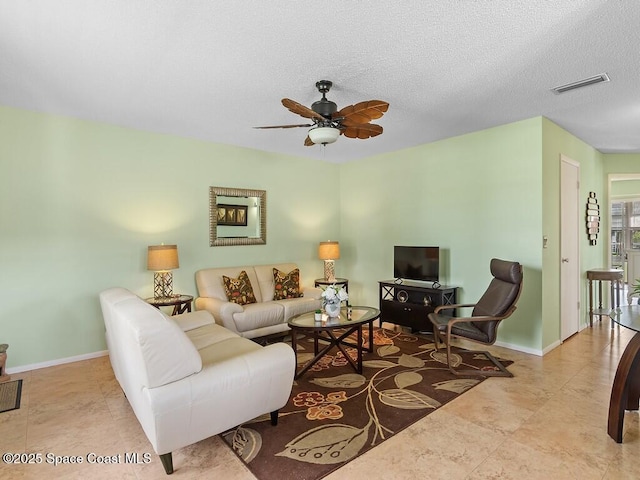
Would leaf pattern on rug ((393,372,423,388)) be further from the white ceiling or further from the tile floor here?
the white ceiling

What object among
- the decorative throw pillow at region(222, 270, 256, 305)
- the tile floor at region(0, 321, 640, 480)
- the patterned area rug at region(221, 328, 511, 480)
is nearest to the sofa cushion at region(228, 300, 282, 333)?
the decorative throw pillow at region(222, 270, 256, 305)

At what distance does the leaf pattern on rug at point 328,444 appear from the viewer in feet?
6.97

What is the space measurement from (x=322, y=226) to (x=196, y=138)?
2.46 m

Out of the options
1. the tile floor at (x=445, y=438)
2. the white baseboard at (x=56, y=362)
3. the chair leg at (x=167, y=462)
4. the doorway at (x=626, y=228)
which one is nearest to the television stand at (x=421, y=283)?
the tile floor at (x=445, y=438)

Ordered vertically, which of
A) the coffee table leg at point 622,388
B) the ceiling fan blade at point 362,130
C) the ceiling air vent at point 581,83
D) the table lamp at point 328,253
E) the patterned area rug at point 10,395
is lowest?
the patterned area rug at point 10,395

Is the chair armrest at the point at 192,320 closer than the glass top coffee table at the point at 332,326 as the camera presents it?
No

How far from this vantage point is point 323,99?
2953mm

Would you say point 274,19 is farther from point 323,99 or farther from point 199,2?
point 323,99

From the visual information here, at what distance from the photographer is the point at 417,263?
16.0 feet

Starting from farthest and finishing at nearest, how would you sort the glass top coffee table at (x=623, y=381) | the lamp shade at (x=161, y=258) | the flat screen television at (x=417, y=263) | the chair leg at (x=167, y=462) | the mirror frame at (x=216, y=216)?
the mirror frame at (x=216, y=216)
the flat screen television at (x=417, y=263)
the lamp shade at (x=161, y=258)
the glass top coffee table at (x=623, y=381)
the chair leg at (x=167, y=462)

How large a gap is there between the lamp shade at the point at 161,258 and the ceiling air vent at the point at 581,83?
4120mm

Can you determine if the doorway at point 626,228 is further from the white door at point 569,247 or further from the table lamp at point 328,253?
the table lamp at point 328,253

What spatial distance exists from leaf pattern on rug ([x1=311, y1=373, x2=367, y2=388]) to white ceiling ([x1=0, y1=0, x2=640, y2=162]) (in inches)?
101

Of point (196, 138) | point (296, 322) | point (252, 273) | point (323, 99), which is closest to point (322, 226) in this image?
point (252, 273)
